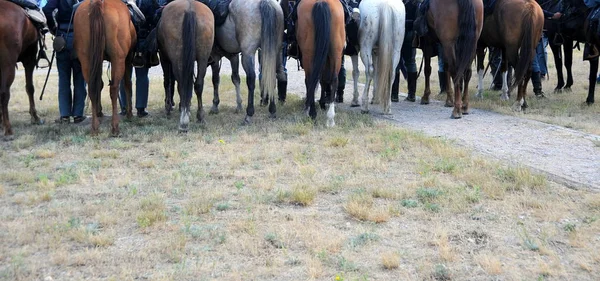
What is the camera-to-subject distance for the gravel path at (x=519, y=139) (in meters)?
7.07

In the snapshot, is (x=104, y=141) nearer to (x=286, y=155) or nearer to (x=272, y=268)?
(x=286, y=155)

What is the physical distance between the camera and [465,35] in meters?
9.69

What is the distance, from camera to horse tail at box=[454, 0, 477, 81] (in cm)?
959


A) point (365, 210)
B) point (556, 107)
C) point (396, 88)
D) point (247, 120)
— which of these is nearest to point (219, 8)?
point (247, 120)

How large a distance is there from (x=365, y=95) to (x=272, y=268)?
6.46 m

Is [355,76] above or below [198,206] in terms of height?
above

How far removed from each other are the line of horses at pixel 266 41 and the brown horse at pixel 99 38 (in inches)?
0.5

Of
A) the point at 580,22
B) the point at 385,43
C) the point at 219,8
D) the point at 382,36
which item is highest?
the point at 219,8

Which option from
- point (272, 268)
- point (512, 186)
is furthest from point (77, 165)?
point (512, 186)

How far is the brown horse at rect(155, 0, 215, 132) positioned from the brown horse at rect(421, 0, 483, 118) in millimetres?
3354

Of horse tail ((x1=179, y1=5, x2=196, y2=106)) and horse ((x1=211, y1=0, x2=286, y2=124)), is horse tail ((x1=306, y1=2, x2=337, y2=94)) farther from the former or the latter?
horse tail ((x1=179, y1=5, x2=196, y2=106))

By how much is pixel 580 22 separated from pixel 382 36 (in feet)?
12.5

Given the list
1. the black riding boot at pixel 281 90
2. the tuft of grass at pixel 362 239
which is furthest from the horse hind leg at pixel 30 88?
the tuft of grass at pixel 362 239

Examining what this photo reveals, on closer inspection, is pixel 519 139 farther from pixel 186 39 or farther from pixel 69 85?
pixel 69 85
